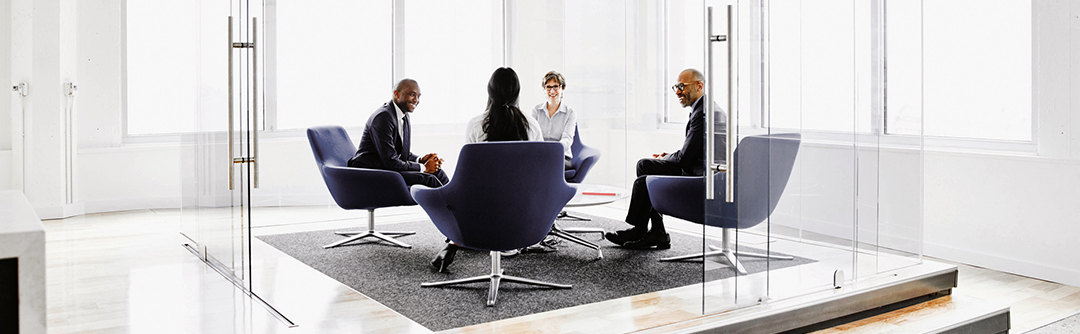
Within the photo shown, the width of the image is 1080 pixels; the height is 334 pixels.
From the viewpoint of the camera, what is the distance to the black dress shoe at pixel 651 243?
17.6ft

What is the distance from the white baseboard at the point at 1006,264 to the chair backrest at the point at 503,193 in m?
2.89

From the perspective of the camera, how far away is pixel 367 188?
507 centimetres

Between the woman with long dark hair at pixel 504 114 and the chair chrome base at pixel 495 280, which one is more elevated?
the woman with long dark hair at pixel 504 114

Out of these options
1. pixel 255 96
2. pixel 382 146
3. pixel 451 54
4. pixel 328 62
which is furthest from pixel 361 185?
pixel 451 54

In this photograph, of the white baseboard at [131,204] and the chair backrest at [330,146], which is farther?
the white baseboard at [131,204]

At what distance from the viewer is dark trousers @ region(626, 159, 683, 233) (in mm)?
5250

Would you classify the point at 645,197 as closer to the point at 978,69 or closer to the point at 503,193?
the point at 503,193

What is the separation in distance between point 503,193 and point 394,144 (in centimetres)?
172

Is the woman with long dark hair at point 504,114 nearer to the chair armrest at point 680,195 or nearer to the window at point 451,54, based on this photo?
the chair armrest at point 680,195

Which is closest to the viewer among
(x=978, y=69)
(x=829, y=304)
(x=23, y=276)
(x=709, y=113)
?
(x=23, y=276)

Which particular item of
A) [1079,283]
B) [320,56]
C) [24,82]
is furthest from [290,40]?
[1079,283]

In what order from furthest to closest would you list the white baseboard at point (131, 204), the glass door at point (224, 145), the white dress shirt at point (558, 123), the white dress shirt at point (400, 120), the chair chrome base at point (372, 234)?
the white baseboard at point (131, 204) → the white dress shirt at point (558, 123) → the chair chrome base at point (372, 234) → the white dress shirt at point (400, 120) → the glass door at point (224, 145)

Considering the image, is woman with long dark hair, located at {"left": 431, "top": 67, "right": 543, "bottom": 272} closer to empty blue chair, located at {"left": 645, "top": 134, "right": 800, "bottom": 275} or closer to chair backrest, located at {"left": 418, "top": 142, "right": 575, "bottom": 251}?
chair backrest, located at {"left": 418, "top": 142, "right": 575, "bottom": 251}

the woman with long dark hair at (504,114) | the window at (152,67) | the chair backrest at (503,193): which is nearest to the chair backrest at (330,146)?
the woman with long dark hair at (504,114)
